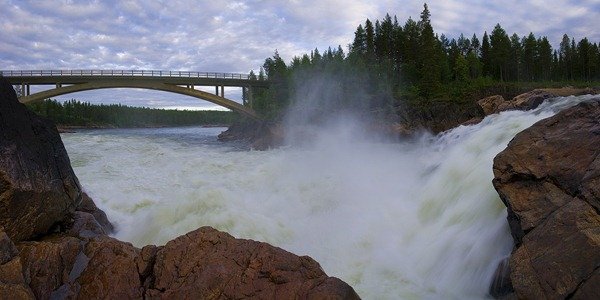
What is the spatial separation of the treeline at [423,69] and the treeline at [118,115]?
109 feet

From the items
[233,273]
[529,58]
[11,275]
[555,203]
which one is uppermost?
[529,58]

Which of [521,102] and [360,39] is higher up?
[360,39]

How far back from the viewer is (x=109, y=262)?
5.63m

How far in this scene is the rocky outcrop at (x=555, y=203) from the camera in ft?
14.7

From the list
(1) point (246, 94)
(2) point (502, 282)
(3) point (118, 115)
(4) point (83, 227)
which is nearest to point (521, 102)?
(2) point (502, 282)

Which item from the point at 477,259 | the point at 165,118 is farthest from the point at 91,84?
the point at 165,118

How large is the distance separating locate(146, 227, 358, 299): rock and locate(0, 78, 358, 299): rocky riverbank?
13 millimetres

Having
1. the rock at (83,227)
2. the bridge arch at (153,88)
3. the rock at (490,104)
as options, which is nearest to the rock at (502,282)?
the rock at (83,227)

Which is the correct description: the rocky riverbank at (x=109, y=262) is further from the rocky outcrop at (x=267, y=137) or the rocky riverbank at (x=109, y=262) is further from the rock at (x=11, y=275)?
the rocky outcrop at (x=267, y=137)

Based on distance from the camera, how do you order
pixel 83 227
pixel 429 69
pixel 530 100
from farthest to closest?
1. pixel 429 69
2. pixel 530 100
3. pixel 83 227

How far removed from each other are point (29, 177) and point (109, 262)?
2131 mm

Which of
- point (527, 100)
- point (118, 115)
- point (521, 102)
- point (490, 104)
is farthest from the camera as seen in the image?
point (118, 115)

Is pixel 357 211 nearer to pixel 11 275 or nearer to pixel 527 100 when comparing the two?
pixel 11 275

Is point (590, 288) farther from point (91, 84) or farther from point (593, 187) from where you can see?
point (91, 84)
